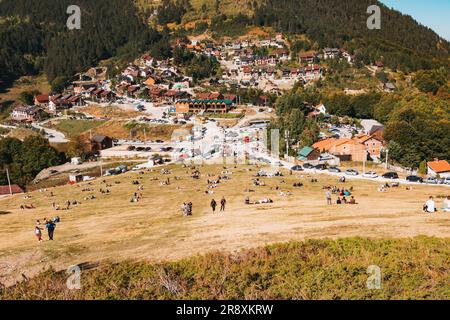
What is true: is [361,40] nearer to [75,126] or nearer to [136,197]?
[75,126]

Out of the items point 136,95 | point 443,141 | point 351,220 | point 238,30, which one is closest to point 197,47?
point 238,30

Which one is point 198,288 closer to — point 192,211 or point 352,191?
point 192,211

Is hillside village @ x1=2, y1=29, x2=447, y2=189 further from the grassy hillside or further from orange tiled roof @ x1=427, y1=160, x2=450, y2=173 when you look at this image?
the grassy hillside

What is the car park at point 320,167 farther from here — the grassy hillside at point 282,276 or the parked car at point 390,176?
the grassy hillside at point 282,276

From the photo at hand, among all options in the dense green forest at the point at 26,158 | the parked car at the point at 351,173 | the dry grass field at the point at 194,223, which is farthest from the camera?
the dense green forest at the point at 26,158

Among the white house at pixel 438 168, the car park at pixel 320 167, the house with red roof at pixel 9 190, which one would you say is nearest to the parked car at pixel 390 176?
the car park at pixel 320 167
